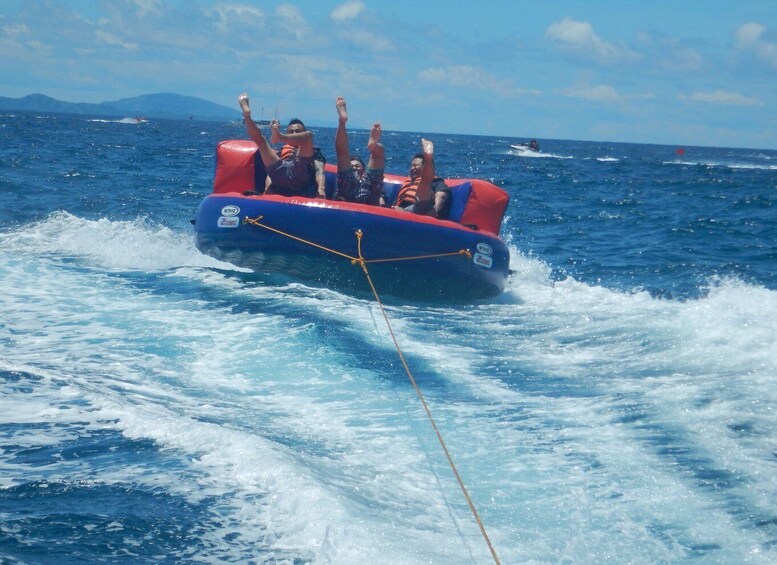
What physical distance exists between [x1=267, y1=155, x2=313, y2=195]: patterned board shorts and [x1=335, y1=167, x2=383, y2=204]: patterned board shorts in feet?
Answer: 1.03

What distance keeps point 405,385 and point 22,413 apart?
6.40ft

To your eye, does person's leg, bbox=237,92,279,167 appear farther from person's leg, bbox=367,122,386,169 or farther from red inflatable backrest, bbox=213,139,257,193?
person's leg, bbox=367,122,386,169

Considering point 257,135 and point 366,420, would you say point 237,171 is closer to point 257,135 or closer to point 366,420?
point 257,135

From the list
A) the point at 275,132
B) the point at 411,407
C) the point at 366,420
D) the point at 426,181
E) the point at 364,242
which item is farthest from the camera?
the point at 426,181

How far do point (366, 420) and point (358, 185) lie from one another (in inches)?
134

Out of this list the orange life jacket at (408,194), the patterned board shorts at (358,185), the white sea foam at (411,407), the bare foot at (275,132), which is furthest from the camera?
the orange life jacket at (408,194)

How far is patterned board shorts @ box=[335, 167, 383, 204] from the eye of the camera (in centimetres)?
696

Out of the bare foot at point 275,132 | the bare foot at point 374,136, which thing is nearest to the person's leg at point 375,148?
the bare foot at point 374,136

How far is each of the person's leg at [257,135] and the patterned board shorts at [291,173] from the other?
7 centimetres

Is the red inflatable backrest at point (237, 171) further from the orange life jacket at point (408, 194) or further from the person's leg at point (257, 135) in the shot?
the orange life jacket at point (408, 194)

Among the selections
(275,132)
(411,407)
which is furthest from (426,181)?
(411,407)

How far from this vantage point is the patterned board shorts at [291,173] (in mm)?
7039

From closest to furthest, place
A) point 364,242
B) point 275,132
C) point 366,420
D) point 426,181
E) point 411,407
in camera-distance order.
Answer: point 366,420, point 411,407, point 364,242, point 275,132, point 426,181

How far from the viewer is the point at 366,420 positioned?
397cm
